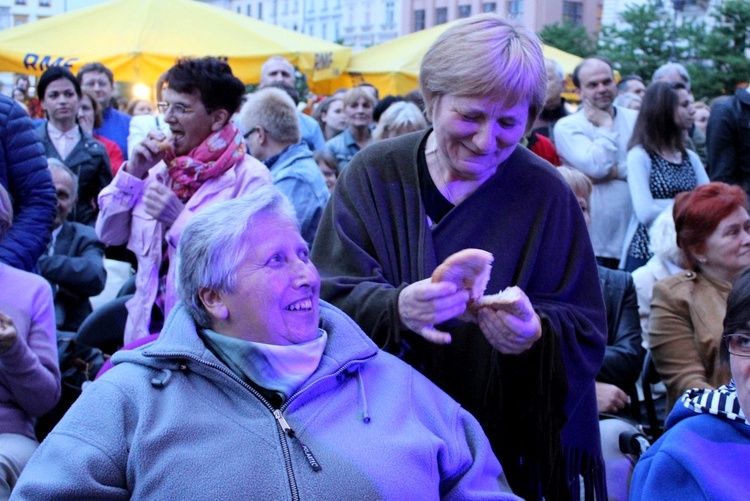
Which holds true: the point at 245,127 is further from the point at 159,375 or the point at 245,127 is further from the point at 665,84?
the point at 159,375

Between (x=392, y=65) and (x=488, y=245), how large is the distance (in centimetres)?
1060

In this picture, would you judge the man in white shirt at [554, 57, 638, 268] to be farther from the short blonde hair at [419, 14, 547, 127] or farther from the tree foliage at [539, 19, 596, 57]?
the tree foliage at [539, 19, 596, 57]

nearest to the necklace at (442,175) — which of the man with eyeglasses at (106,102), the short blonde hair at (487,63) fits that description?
the short blonde hair at (487,63)

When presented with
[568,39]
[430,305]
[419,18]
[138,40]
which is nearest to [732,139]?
[430,305]

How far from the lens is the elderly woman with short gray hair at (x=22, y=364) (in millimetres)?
3357

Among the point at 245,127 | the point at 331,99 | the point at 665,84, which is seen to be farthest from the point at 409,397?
the point at 331,99

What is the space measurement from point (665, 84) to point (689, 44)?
2680 centimetres

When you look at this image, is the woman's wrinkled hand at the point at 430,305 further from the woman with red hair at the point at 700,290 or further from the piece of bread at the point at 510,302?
the woman with red hair at the point at 700,290

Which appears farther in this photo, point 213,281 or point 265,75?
point 265,75

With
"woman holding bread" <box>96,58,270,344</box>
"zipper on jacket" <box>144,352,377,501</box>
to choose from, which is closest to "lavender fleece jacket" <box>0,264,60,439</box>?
"woman holding bread" <box>96,58,270,344</box>

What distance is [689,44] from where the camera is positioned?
3131 centimetres

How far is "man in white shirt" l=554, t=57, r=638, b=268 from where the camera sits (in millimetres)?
6461

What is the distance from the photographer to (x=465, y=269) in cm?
237

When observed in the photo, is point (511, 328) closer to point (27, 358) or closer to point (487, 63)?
point (487, 63)
